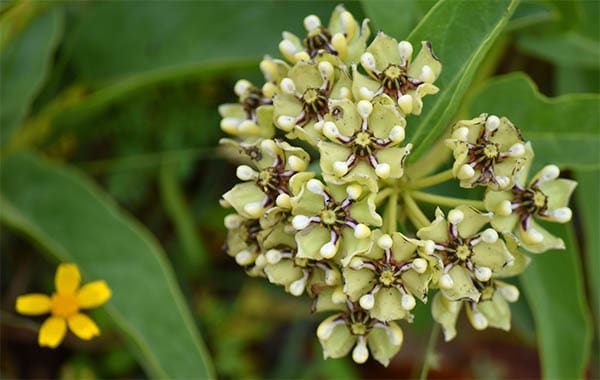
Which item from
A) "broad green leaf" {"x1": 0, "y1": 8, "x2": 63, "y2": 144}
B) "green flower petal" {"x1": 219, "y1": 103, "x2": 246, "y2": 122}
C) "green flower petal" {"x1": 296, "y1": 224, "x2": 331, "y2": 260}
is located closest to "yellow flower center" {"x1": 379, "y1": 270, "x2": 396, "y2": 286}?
"green flower petal" {"x1": 296, "y1": 224, "x2": 331, "y2": 260}

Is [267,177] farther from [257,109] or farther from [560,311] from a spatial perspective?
[560,311]

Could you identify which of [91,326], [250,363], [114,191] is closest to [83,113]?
[114,191]

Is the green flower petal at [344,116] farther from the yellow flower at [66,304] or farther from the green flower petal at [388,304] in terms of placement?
the yellow flower at [66,304]

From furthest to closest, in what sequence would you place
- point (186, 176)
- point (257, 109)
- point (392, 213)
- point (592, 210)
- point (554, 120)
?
point (186, 176) < point (592, 210) < point (554, 120) < point (257, 109) < point (392, 213)

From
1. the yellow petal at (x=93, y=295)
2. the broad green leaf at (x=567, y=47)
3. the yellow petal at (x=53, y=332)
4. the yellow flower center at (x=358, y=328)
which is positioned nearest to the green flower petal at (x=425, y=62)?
the yellow flower center at (x=358, y=328)

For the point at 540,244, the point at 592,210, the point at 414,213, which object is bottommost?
the point at 592,210

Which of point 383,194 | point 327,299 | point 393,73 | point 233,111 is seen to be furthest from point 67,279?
point 393,73

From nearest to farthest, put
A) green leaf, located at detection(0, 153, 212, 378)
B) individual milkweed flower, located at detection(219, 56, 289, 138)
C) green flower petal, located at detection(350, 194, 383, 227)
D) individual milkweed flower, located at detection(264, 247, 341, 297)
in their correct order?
green flower petal, located at detection(350, 194, 383, 227), individual milkweed flower, located at detection(264, 247, 341, 297), individual milkweed flower, located at detection(219, 56, 289, 138), green leaf, located at detection(0, 153, 212, 378)

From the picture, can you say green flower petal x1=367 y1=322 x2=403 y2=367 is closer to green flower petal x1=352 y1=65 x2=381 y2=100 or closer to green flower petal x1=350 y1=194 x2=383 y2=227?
green flower petal x1=350 y1=194 x2=383 y2=227
